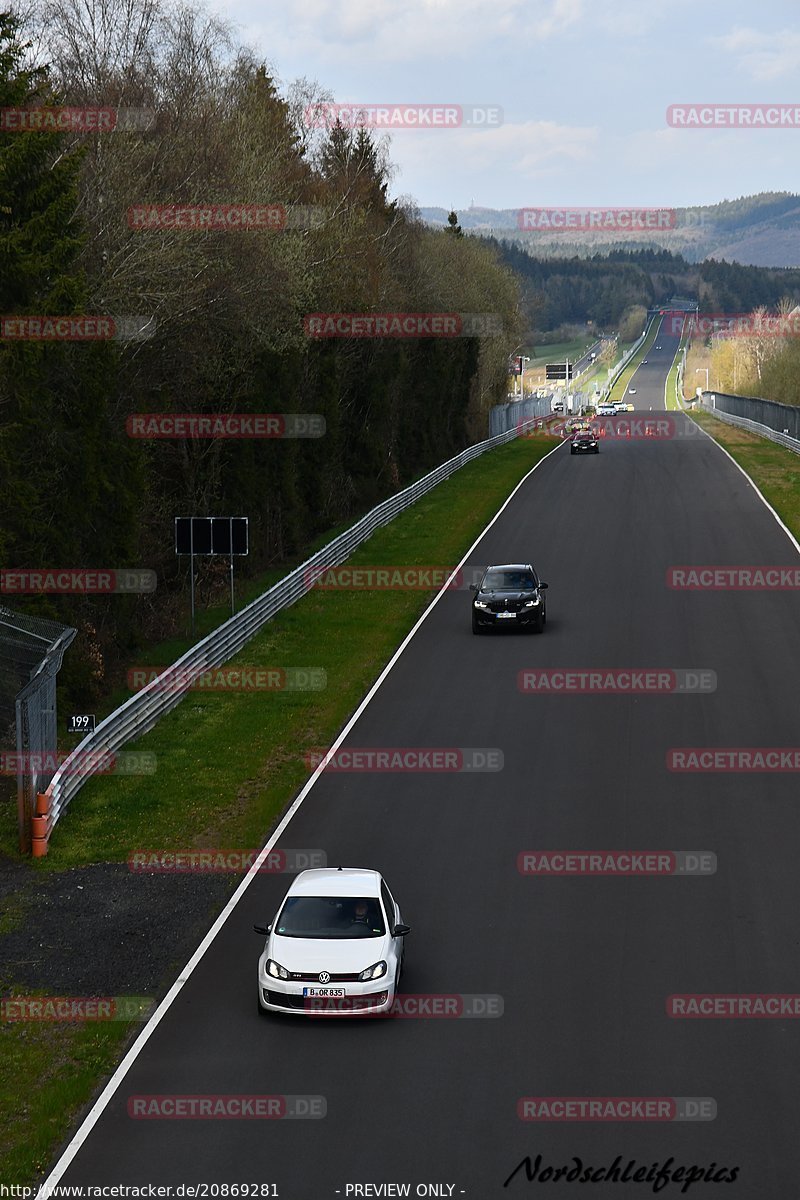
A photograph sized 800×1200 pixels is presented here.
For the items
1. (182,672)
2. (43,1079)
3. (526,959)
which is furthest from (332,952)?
(182,672)

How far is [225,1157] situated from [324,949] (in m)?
3.12

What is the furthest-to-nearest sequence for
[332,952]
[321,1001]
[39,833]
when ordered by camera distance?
[39,833]
[332,952]
[321,1001]

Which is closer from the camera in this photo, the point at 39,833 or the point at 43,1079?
the point at 43,1079

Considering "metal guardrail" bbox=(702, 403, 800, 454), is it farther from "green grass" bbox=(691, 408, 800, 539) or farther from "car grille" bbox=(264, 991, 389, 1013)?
"car grille" bbox=(264, 991, 389, 1013)

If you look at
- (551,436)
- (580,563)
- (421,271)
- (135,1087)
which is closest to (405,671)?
(580,563)

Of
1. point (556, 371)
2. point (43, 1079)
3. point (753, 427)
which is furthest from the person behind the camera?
point (556, 371)

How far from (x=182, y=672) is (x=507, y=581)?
982cm

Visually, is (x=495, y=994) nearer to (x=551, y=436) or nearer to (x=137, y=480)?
(x=137, y=480)

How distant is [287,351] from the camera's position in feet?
153

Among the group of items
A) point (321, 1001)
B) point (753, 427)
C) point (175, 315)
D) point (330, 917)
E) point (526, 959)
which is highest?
point (175, 315)

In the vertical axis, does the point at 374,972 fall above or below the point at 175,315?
below

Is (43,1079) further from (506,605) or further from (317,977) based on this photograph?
(506,605)

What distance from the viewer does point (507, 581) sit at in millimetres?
35562

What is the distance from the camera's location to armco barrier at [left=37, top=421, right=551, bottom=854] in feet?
73.1
